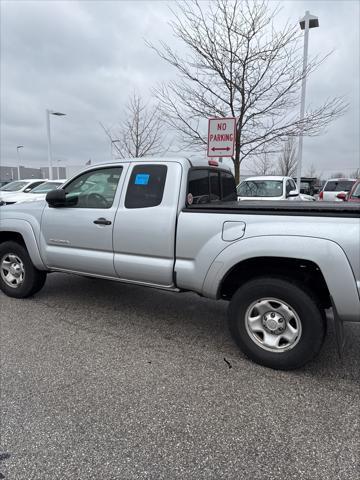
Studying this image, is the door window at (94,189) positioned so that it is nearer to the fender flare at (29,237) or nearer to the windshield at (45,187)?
the fender flare at (29,237)

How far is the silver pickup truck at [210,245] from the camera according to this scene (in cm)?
267

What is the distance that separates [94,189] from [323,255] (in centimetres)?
266

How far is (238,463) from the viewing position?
6.70 feet

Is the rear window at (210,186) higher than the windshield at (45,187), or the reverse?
the windshield at (45,187)

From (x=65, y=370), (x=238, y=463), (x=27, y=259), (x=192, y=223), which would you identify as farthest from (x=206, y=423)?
(x=27, y=259)

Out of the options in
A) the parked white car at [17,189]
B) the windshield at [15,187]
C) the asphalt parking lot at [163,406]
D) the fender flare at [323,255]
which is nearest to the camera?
the asphalt parking lot at [163,406]

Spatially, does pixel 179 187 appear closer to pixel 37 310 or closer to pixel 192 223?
pixel 192 223

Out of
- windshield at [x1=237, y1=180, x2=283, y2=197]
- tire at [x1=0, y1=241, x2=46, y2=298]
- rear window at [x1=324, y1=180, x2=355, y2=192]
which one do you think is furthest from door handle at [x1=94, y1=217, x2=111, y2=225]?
rear window at [x1=324, y1=180, x2=355, y2=192]

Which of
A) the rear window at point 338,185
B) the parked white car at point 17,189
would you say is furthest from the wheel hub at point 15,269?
the rear window at point 338,185

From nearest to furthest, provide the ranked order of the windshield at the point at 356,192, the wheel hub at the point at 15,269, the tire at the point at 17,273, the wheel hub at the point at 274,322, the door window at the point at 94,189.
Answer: the wheel hub at the point at 274,322 → the door window at the point at 94,189 → the tire at the point at 17,273 → the wheel hub at the point at 15,269 → the windshield at the point at 356,192

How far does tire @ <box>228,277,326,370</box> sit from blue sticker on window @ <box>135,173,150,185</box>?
4.94 feet

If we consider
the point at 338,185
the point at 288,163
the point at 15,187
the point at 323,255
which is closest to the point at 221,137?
the point at 323,255

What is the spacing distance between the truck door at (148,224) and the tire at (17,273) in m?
1.50

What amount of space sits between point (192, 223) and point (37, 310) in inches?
97.9
